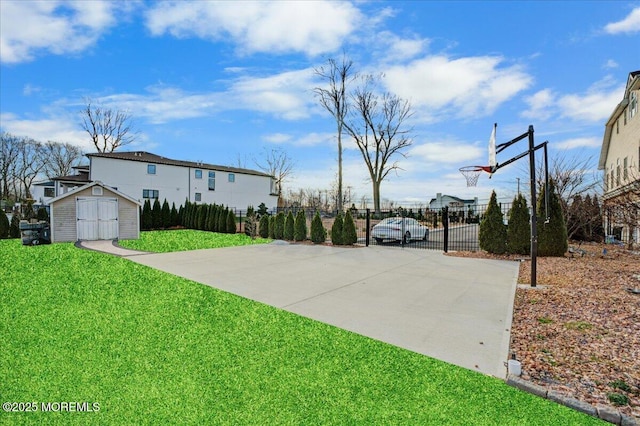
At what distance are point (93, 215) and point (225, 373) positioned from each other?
46.3ft

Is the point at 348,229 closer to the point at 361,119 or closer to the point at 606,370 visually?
the point at 606,370

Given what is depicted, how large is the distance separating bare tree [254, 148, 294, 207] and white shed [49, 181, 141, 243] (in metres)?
26.4

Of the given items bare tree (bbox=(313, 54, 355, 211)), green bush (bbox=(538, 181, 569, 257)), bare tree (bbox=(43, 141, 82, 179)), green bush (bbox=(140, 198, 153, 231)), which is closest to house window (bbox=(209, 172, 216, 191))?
green bush (bbox=(140, 198, 153, 231))

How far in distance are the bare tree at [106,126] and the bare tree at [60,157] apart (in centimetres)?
853

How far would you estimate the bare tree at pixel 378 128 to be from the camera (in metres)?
31.3

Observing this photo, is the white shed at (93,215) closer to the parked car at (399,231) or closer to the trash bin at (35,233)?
the trash bin at (35,233)

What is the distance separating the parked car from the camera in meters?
14.7

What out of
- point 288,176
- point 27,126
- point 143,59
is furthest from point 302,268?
point 27,126

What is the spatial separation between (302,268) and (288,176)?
113ft

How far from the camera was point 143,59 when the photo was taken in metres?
11.9

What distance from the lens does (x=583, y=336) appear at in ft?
12.2

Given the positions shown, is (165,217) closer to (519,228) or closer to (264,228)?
(264,228)

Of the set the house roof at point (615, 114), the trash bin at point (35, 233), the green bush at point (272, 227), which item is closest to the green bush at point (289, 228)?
the green bush at point (272, 227)

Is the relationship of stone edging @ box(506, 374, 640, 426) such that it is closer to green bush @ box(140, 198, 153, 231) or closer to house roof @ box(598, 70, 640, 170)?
house roof @ box(598, 70, 640, 170)
